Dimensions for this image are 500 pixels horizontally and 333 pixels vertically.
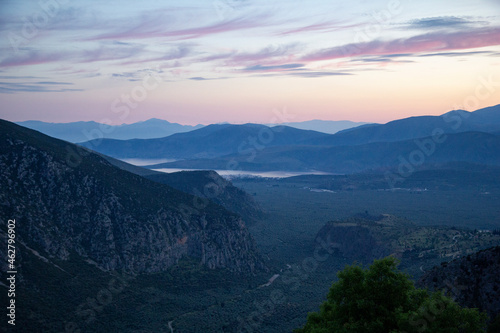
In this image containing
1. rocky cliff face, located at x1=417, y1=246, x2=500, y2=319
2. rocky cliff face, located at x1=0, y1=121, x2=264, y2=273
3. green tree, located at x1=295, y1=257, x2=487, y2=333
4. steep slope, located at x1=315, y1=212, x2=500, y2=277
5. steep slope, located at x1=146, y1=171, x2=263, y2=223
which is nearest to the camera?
green tree, located at x1=295, y1=257, x2=487, y2=333

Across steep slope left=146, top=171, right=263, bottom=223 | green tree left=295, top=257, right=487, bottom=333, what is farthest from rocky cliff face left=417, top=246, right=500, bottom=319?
steep slope left=146, top=171, right=263, bottom=223

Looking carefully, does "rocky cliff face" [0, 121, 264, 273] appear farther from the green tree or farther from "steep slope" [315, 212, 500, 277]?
the green tree

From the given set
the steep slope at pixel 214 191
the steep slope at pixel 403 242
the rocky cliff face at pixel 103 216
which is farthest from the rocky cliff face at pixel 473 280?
the steep slope at pixel 214 191

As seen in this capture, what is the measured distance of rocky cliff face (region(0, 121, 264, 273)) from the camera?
65.9 meters

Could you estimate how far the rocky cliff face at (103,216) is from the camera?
65.9 m

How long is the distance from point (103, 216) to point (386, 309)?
53454 mm

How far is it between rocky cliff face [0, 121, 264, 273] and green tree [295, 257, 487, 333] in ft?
139

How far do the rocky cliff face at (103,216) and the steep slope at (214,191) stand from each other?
114 feet

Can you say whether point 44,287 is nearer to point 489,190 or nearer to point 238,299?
point 238,299

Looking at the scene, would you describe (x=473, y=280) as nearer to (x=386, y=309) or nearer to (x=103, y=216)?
(x=386, y=309)

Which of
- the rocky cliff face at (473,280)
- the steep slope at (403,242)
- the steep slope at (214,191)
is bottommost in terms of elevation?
the steep slope at (403,242)

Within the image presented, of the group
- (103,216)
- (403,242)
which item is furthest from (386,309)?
(403,242)

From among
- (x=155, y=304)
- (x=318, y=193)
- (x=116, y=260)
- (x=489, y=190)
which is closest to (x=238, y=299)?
(x=155, y=304)

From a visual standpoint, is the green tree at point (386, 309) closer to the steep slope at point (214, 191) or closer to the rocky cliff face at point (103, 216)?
the rocky cliff face at point (103, 216)
